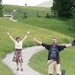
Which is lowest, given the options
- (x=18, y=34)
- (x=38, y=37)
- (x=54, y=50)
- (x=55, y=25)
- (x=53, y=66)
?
(x=55, y=25)

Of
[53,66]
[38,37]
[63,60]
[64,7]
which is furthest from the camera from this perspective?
[64,7]

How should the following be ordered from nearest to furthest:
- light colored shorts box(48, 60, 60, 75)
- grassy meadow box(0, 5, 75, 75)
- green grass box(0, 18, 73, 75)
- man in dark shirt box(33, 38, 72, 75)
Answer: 1. man in dark shirt box(33, 38, 72, 75)
2. light colored shorts box(48, 60, 60, 75)
3. grassy meadow box(0, 5, 75, 75)
4. green grass box(0, 18, 73, 75)

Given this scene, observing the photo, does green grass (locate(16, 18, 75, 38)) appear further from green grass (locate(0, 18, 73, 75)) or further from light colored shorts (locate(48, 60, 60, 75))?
light colored shorts (locate(48, 60, 60, 75))

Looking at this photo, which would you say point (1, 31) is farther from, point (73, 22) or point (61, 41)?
point (73, 22)

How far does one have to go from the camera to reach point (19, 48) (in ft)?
84.1

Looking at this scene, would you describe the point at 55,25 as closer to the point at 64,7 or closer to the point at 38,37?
the point at 64,7

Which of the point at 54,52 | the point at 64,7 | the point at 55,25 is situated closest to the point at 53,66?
the point at 54,52

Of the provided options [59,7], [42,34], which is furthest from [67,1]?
[42,34]

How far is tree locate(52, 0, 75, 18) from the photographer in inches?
3182

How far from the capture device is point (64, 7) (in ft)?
268

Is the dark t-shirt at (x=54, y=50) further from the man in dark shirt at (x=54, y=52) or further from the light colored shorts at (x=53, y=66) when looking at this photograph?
the light colored shorts at (x=53, y=66)

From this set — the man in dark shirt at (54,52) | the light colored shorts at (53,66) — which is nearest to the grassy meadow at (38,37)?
the light colored shorts at (53,66)

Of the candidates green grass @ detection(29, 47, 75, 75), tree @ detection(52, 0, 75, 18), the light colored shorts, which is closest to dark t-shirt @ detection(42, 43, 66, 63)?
the light colored shorts

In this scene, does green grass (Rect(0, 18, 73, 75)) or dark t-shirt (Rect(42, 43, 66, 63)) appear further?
green grass (Rect(0, 18, 73, 75))
